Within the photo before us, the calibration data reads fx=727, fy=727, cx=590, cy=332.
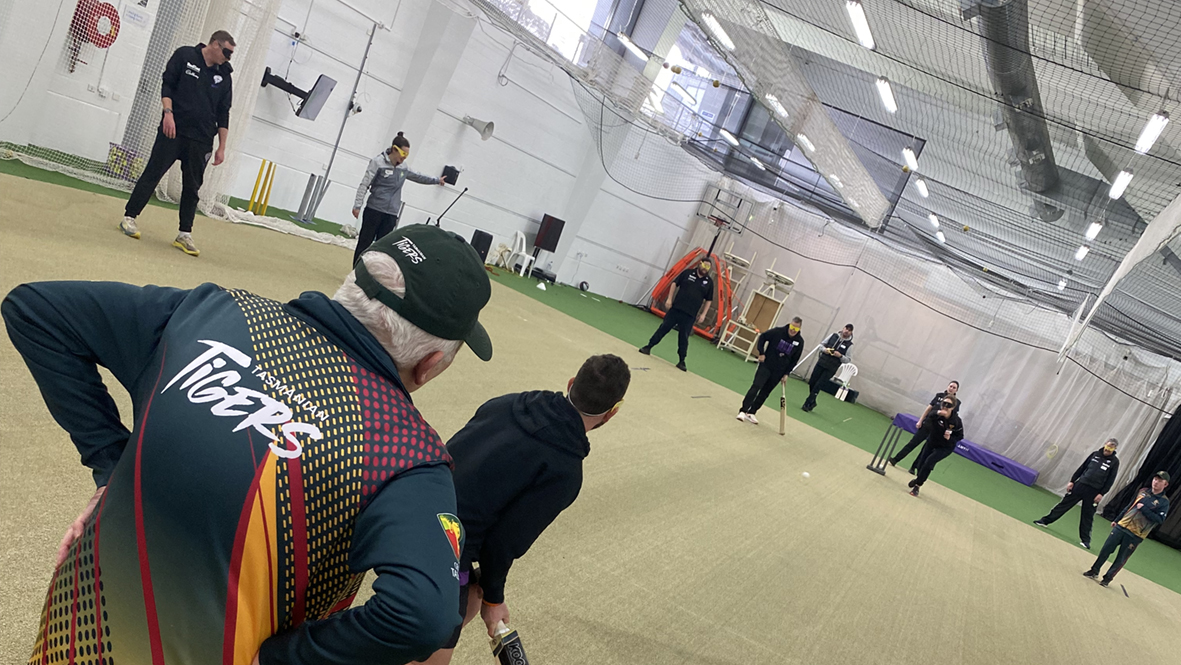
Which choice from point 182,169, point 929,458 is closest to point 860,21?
point 929,458

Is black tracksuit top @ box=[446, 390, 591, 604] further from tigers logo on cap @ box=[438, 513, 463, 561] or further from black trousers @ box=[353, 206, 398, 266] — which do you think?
black trousers @ box=[353, 206, 398, 266]

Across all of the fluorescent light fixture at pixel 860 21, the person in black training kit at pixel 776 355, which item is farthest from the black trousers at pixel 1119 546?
the fluorescent light fixture at pixel 860 21

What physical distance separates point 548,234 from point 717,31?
646 cm

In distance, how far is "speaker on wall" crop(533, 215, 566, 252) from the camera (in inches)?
575

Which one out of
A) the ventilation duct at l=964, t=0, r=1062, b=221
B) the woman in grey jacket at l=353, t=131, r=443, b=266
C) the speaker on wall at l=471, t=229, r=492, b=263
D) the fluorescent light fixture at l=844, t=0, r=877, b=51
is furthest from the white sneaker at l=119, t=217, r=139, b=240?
the ventilation duct at l=964, t=0, r=1062, b=221

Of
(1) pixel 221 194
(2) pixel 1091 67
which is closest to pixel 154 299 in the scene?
(1) pixel 221 194

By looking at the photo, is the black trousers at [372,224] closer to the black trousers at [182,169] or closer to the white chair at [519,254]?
the black trousers at [182,169]

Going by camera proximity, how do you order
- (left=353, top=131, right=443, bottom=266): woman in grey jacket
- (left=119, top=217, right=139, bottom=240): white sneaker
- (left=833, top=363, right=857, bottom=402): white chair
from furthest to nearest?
(left=833, top=363, right=857, bottom=402): white chair
(left=353, top=131, right=443, bottom=266): woman in grey jacket
(left=119, top=217, right=139, bottom=240): white sneaker

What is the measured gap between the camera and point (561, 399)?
2.17 m

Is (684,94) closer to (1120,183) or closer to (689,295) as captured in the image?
(689,295)

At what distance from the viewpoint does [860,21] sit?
27.0 ft

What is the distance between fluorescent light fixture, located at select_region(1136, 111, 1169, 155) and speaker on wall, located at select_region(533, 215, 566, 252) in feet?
31.6

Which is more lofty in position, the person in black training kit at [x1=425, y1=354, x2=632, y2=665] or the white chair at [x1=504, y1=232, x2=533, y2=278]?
the person in black training kit at [x1=425, y1=354, x2=632, y2=665]

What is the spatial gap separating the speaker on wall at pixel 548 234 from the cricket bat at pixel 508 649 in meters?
12.9
